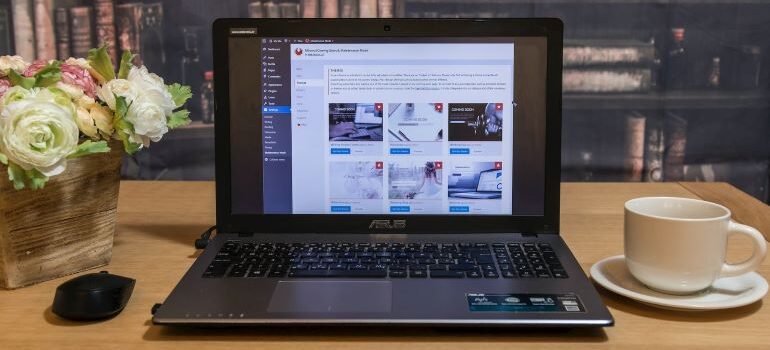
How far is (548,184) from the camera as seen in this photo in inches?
42.6

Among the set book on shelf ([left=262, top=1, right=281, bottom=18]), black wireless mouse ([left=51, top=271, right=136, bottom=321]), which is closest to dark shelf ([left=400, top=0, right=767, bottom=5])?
book on shelf ([left=262, top=1, right=281, bottom=18])

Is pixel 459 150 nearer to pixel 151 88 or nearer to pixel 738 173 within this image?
pixel 151 88

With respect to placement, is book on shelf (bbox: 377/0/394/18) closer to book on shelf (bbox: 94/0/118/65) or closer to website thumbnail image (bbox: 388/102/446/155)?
book on shelf (bbox: 94/0/118/65)

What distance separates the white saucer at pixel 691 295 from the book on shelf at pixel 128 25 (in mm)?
1614

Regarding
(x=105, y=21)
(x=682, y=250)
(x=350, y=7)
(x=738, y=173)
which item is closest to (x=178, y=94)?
(x=682, y=250)

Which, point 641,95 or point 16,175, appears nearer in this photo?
point 16,175

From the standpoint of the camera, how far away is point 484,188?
109 centimetres

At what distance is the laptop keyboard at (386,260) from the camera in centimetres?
91

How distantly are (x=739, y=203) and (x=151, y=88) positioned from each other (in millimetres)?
983

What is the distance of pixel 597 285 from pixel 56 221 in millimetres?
635

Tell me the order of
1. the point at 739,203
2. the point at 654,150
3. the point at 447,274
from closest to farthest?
the point at 447,274
the point at 739,203
the point at 654,150

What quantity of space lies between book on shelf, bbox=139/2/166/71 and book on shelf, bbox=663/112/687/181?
1.40m

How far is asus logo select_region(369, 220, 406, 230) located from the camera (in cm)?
109

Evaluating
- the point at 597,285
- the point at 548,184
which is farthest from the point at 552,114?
the point at 597,285
